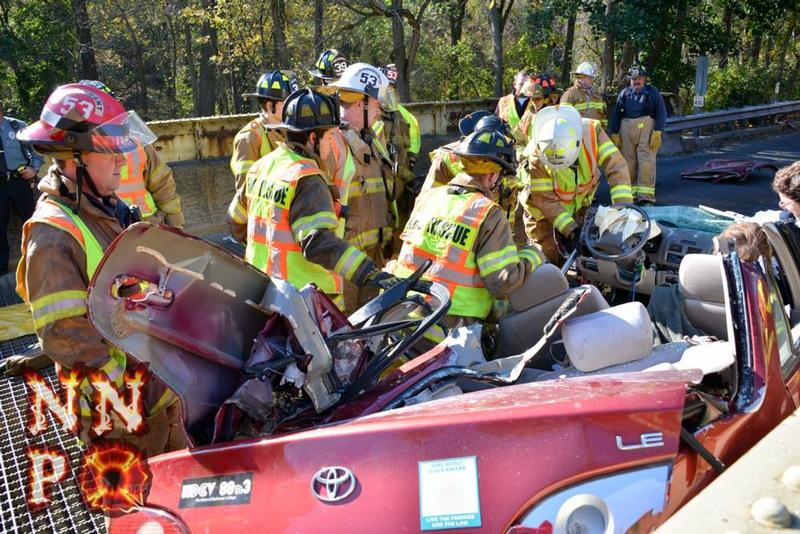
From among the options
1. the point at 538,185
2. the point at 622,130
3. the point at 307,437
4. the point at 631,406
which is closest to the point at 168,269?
the point at 307,437

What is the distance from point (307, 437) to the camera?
222 centimetres

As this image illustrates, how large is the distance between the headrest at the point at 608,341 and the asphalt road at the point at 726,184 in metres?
6.75

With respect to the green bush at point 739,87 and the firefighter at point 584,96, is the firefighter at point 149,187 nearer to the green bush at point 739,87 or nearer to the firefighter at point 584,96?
the firefighter at point 584,96

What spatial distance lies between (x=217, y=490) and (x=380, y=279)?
141 centimetres

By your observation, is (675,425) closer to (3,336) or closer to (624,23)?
(3,336)

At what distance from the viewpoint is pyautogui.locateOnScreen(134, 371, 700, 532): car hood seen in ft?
6.61

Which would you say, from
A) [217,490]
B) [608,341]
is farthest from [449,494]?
[608,341]

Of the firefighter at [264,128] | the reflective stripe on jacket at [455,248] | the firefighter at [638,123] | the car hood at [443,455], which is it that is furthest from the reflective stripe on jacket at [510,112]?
the car hood at [443,455]

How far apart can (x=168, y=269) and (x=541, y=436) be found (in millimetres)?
1375

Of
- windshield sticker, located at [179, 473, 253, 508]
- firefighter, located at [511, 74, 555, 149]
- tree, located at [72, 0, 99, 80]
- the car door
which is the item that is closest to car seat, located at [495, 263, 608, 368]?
the car door

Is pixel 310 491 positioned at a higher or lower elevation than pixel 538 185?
lower

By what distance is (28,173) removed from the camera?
6609 mm

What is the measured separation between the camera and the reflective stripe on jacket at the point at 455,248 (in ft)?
11.9

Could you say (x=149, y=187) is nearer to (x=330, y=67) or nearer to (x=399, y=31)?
(x=330, y=67)
